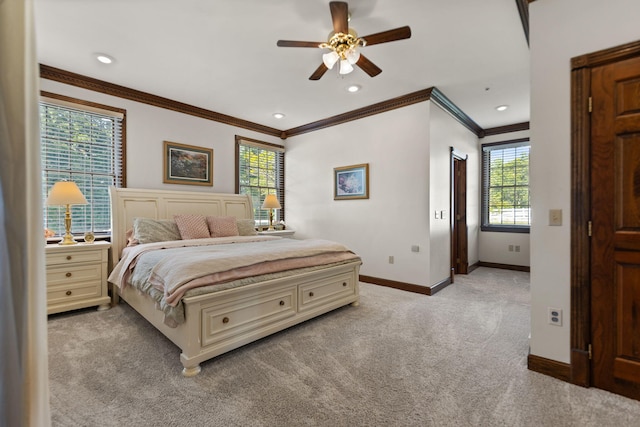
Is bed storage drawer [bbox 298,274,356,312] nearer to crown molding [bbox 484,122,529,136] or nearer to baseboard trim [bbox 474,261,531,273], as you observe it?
baseboard trim [bbox 474,261,531,273]

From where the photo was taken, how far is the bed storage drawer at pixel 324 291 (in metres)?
2.77

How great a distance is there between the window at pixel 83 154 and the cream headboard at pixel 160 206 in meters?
0.27

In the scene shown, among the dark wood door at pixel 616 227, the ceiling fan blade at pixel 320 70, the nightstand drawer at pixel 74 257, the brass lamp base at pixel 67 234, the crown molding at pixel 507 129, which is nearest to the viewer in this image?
the dark wood door at pixel 616 227

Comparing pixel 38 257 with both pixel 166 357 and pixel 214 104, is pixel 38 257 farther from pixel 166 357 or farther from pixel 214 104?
pixel 214 104

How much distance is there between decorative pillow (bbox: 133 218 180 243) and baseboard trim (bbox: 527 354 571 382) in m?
3.67

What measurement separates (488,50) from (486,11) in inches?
25.4

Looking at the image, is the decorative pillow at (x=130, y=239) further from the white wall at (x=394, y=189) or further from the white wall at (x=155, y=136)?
the white wall at (x=394, y=189)

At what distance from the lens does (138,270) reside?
8.57ft

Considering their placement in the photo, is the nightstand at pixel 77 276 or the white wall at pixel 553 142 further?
the nightstand at pixel 77 276

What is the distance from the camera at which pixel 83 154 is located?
3.50 m

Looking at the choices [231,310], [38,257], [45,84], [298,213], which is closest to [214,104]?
[45,84]

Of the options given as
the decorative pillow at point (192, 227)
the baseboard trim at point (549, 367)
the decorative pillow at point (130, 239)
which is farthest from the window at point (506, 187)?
the decorative pillow at point (130, 239)

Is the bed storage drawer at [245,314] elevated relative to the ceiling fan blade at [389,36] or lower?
lower

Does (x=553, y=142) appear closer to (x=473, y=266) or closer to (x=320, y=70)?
(x=320, y=70)
